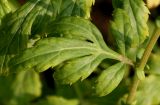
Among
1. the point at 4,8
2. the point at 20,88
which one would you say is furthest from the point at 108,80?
the point at 20,88

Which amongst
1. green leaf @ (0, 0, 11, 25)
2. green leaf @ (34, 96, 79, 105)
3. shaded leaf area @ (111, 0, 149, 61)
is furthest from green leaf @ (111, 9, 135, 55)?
green leaf @ (34, 96, 79, 105)

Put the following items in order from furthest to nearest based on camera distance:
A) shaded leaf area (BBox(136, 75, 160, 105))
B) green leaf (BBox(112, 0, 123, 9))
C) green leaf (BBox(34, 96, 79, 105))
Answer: green leaf (BBox(34, 96, 79, 105)) < shaded leaf area (BBox(136, 75, 160, 105)) < green leaf (BBox(112, 0, 123, 9))

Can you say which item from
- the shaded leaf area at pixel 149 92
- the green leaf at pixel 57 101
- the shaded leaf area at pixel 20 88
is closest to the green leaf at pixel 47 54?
the shaded leaf area at pixel 149 92

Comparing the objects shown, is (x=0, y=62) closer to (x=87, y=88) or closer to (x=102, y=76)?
(x=102, y=76)

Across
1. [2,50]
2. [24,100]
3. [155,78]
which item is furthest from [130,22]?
[24,100]

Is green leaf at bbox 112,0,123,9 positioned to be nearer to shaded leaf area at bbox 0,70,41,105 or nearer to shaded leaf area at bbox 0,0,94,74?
shaded leaf area at bbox 0,0,94,74

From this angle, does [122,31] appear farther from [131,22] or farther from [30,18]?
[30,18]
